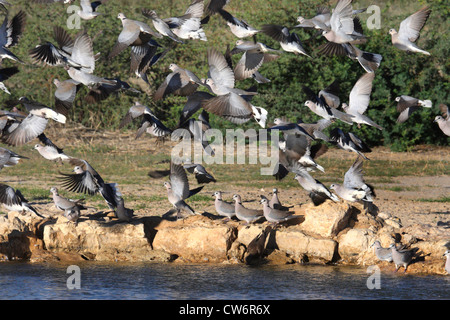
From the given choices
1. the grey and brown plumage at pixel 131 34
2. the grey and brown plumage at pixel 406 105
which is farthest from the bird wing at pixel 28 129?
the grey and brown plumage at pixel 406 105

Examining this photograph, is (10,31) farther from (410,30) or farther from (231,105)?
(410,30)

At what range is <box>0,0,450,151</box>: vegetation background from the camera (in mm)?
19484

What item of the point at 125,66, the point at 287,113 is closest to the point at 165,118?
the point at 125,66

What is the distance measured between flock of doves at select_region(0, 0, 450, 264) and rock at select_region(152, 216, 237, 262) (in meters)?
0.39

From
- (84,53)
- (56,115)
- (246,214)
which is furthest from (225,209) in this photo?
(84,53)

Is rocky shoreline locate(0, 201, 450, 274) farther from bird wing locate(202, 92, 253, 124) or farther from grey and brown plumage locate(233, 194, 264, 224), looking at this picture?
bird wing locate(202, 92, 253, 124)

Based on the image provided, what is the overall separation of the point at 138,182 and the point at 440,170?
6790 millimetres

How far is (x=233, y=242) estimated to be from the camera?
10484mm

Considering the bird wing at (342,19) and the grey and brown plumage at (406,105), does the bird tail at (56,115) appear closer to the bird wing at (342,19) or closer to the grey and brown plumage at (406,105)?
the bird wing at (342,19)

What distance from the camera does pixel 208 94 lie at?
1073 cm

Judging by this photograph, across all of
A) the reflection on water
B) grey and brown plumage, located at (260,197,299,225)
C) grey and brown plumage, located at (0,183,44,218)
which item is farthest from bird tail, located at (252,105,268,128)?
grey and brown plumage, located at (0,183,44,218)

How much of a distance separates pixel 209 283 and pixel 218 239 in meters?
1.19

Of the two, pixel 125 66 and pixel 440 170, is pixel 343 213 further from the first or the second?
pixel 125 66

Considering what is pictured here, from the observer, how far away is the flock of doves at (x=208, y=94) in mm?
10219
